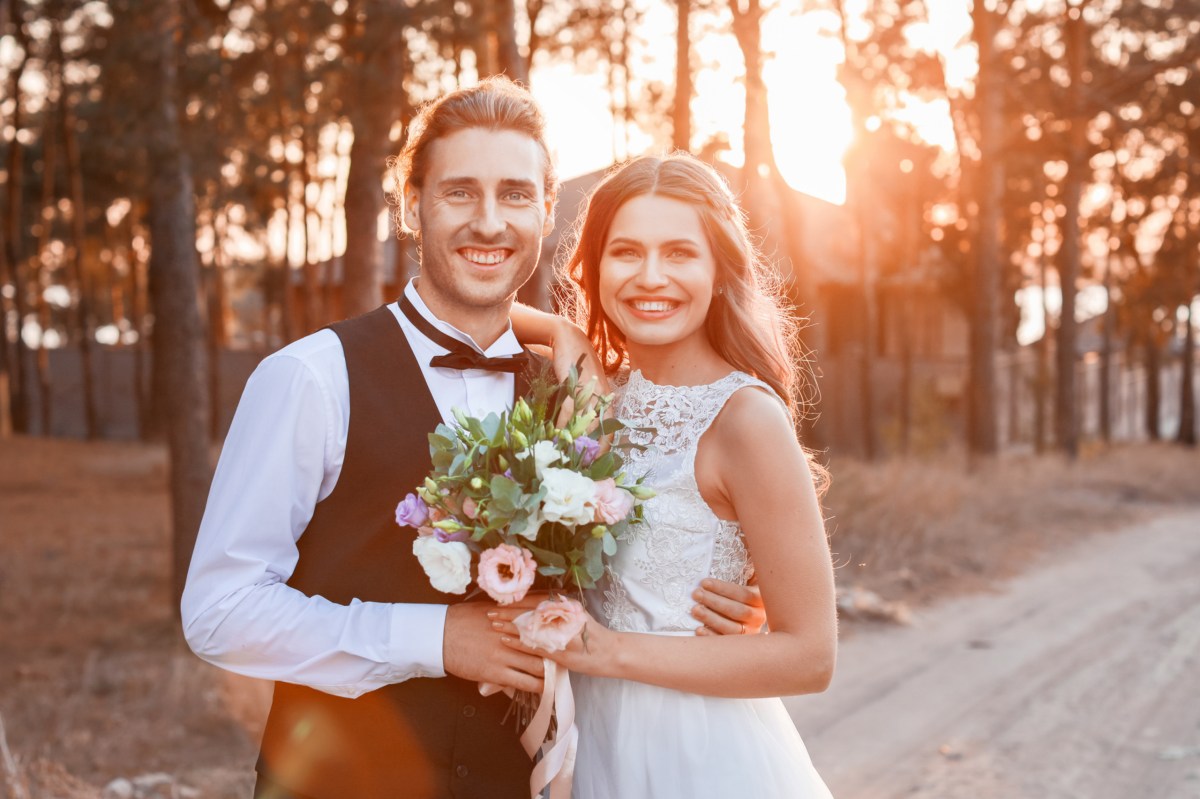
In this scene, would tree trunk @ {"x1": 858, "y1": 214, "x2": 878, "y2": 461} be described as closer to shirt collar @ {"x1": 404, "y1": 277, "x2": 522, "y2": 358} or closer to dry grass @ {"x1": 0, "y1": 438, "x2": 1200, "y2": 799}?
dry grass @ {"x1": 0, "y1": 438, "x2": 1200, "y2": 799}

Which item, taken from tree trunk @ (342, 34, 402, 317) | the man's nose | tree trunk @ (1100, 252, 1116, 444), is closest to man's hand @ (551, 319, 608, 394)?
the man's nose

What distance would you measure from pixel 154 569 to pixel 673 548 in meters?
11.9

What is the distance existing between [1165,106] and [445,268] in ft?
85.5

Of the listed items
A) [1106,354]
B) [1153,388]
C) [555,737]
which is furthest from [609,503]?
[1153,388]

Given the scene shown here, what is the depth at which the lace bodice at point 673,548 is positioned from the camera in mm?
2906

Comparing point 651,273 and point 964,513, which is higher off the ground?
point 651,273

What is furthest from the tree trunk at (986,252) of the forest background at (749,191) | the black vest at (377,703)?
the black vest at (377,703)

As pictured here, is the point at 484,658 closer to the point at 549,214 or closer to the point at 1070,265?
the point at 549,214

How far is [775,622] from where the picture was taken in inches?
107

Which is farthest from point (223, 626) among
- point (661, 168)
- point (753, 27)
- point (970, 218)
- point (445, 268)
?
point (970, 218)

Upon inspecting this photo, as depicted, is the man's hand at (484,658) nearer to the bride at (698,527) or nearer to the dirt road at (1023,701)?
the bride at (698,527)

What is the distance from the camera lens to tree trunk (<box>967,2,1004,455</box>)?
66.3 ft

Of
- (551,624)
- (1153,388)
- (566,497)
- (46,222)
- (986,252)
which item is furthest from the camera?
(1153,388)

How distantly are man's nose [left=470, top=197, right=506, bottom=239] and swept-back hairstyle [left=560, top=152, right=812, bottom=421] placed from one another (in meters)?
0.37
